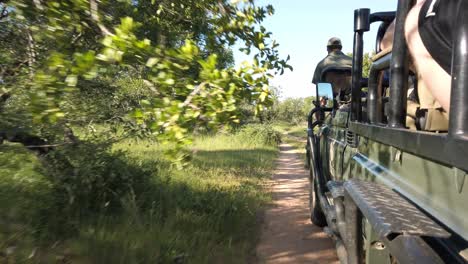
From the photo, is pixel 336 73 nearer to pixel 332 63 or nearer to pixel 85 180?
pixel 332 63

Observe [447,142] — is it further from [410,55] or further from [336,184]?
[336,184]

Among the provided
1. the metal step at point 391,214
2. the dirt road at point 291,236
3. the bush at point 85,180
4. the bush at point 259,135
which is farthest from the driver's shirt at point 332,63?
the bush at point 259,135

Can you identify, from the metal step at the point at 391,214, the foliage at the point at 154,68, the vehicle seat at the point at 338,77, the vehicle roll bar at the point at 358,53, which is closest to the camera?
the metal step at the point at 391,214

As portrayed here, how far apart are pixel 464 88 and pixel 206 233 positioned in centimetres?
384

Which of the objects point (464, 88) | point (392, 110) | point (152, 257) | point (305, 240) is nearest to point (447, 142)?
point (464, 88)

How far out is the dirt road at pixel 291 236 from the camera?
477 cm

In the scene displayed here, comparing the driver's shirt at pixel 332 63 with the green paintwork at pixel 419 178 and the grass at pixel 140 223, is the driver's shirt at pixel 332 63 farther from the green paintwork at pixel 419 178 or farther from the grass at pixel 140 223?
the green paintwork at pixel 419 178

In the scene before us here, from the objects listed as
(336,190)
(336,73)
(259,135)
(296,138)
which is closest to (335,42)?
(336,73)

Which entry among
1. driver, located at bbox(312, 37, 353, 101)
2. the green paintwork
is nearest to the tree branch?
the green paintwork

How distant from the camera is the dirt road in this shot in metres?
4.77

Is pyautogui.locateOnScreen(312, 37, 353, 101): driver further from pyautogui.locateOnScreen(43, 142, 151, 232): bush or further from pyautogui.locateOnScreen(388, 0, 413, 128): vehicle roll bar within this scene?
pyautogui.locateOnScreen(388, 0, 413, 128): vehicle roll bar

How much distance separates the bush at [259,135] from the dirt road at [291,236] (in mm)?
11015

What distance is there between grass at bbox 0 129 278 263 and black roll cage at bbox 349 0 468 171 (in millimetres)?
1069

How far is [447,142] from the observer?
1.33 metres
